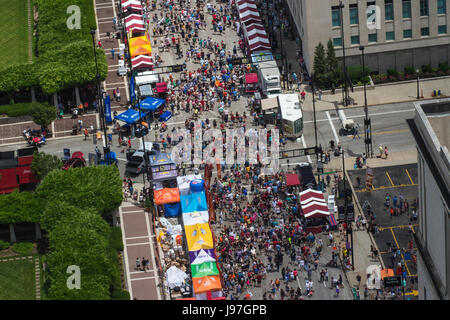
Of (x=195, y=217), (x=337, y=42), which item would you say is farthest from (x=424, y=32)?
(x=195, y=217)

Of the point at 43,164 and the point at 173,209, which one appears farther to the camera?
the point at 43,164

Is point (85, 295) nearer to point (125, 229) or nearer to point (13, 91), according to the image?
point (125, 229)

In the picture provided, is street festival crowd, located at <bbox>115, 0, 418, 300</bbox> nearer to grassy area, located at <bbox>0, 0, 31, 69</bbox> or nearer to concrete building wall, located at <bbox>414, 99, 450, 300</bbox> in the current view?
grassy area, located at <bbox>0, 0, 31, 69</bbox>

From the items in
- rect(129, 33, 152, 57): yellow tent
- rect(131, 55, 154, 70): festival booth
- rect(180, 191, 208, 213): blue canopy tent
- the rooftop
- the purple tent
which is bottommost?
the purple tent

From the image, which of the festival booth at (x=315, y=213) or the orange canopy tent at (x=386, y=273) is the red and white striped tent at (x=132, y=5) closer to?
the festival booth at (x=315, y=213)

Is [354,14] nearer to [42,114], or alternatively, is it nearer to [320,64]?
[320,64]

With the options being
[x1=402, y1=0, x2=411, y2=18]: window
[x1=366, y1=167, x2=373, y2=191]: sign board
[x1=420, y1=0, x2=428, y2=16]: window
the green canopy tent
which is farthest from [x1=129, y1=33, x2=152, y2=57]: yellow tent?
the green canopy tent

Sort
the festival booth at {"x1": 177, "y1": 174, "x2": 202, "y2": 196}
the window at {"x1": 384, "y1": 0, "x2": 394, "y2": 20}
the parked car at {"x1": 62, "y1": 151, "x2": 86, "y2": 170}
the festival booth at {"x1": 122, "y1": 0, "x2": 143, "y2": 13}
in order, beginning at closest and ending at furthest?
1. the festival booth at {"x1": 177, "y1": 174, "x2": 202, "y2": 196}
2. the parked car at {"x1": 62, "y1": 151, "x2": 86, "y2": 170}
3. the window at {"x1": 384, "y1": 0, "x2": 394, "y2": 20}
4. the festival booth at {"x1": 122, "y1": 0, "x2": 143, "y2": 13}

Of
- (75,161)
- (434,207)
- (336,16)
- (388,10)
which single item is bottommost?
(75,161)
